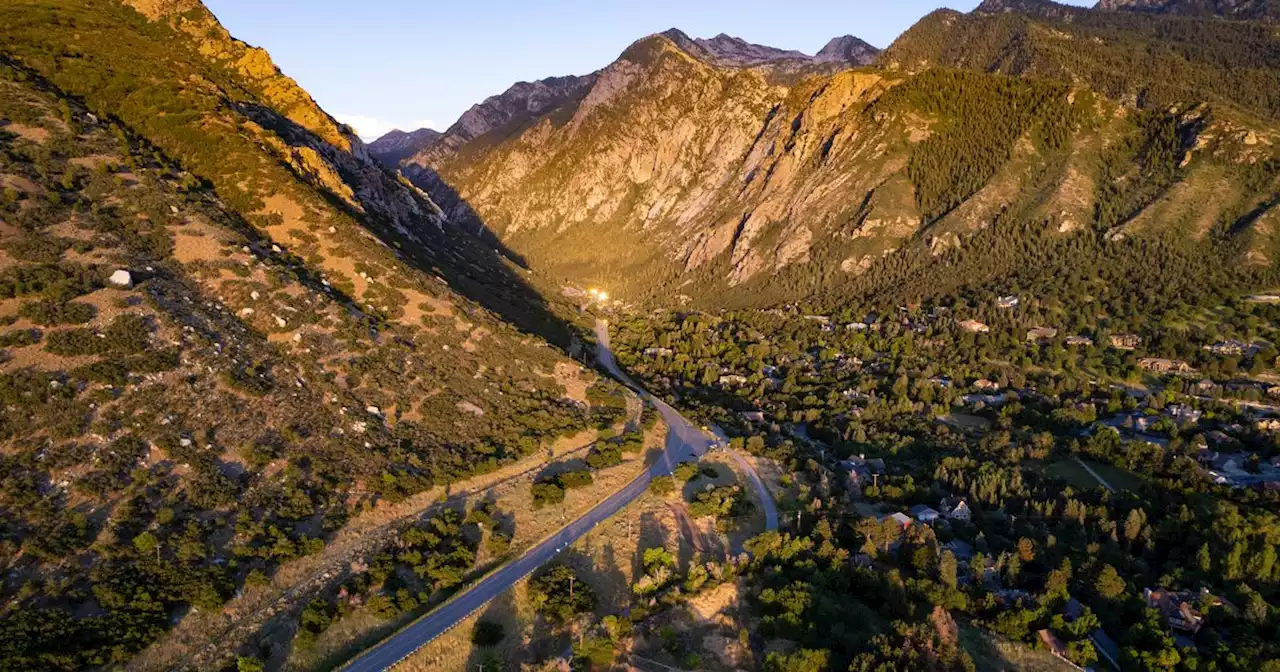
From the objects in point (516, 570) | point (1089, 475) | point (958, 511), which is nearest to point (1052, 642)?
point (958, 511)

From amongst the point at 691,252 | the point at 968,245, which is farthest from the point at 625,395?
the point at 691,252

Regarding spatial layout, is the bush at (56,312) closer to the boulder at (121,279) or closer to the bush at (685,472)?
the boulder at (121,279)

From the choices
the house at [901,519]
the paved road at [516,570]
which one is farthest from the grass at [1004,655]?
the paved road at [516,570]

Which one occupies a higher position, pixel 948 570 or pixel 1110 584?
pixel 948 570

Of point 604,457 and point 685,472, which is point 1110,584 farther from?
point 604,457

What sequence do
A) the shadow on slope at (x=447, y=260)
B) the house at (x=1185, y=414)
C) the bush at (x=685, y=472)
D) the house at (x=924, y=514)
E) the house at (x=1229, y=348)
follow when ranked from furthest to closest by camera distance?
the house at (x=1229, y=348) < the shadow on slope at (x=447, y=260) < the house at (x=1185, y=414) < the bush at (x=685, y=472) < the house at (x=924, y=514)
